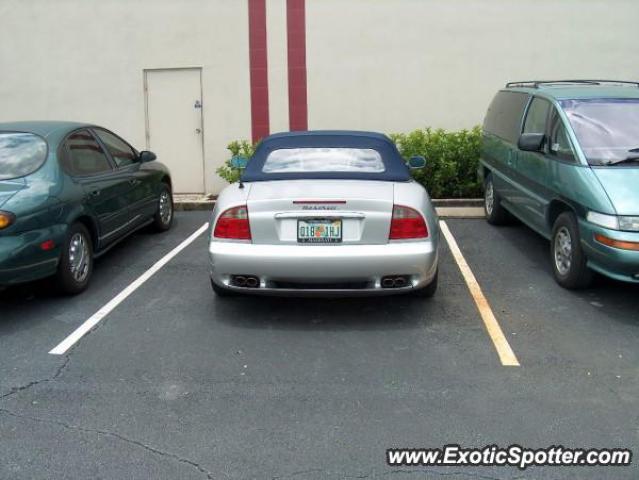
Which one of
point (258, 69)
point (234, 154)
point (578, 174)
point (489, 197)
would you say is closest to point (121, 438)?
point (578, 174)

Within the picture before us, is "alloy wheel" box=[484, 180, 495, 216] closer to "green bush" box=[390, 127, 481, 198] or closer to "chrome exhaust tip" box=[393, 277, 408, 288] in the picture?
"green bush" box=[390, 127, 481, 198]

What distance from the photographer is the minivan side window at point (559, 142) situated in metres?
6.02

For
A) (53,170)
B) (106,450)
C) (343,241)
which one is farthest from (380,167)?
(106,450)

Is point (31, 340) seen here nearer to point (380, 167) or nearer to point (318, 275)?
point (318, 275)

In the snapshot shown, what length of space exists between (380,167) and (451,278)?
143 cm

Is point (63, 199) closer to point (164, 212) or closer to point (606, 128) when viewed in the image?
point (164, 212)

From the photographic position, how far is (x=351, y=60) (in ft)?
34.6

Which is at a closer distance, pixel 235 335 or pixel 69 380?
pixel 69 380

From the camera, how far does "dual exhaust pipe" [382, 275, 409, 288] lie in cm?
487

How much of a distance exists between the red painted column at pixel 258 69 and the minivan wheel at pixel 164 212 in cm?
261

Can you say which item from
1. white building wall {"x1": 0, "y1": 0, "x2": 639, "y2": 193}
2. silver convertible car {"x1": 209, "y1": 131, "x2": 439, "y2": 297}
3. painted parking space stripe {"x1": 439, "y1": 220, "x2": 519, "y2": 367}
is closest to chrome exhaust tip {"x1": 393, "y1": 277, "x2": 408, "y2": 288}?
silver convertible car {"x1": 209, "y1": 131, "x2": 439, "y2": 297}

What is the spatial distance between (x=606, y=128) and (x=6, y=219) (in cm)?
525

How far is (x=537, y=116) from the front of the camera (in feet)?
23.0

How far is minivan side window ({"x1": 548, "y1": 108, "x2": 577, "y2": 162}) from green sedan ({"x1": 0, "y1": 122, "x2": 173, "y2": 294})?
438cm
